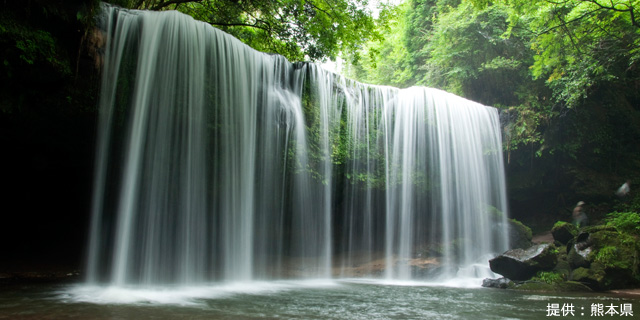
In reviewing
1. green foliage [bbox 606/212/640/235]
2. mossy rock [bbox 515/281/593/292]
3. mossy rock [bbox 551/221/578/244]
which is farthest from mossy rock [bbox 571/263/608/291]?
green foliage [bbox 606/212/640/235]

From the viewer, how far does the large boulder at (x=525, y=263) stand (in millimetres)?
10016

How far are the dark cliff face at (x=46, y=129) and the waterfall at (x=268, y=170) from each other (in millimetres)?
594

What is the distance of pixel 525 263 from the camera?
998 cm

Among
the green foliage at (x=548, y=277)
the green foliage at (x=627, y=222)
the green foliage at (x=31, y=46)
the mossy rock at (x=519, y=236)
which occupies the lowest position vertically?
the green foliage at (x=548, y=277)

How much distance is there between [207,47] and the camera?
29.5 ft

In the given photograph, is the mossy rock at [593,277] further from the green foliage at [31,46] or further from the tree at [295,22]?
the green foliage at [31,46]

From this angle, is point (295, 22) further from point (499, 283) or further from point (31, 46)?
point (499, 283)

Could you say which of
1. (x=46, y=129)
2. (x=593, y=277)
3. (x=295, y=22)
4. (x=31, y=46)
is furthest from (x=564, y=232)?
(x=31, y=46)

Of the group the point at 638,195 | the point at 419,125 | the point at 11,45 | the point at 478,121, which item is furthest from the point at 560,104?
the point at 11,45

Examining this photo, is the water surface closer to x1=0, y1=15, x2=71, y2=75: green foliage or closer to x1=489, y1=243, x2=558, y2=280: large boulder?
x1=489, y1=243, x2=558, y2=280: large boulder

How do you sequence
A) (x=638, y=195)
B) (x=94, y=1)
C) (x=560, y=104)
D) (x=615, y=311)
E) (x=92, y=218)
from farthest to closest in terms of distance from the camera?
(x=560, y=104)
(x=638, y=195)
(x=92, y=218)
(x=94, y=1)
(x=615, y=311)

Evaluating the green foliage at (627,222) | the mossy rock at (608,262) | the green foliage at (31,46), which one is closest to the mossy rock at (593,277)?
the mossy rock at (608,262)

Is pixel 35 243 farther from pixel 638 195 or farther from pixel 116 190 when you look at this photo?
pixel 638 195

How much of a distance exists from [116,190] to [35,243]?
3.41 meters
